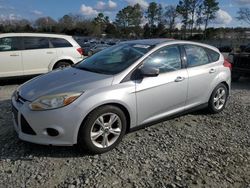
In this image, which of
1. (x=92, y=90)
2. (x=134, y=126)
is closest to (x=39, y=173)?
(x=92, y=90)

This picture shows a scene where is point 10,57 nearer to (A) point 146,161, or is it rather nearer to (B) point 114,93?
(B) point 114,93

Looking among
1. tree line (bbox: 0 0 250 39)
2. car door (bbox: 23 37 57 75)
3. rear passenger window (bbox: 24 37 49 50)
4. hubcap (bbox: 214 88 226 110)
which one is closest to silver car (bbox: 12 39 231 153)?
hubcap (bbox: 214 88 226 110)

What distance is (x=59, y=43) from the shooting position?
8.73m

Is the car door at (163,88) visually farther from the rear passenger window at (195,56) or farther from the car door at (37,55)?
the car door at (37,55)

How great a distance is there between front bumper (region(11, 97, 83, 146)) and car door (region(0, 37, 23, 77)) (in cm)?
482

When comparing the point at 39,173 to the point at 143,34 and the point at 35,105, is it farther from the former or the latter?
the point at 143,34

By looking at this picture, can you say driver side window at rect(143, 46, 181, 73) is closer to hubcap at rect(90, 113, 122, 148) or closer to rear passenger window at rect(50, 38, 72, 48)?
hubcap at rect(90, 113, 122, 148)

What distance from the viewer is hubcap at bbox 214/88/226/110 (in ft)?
18.0

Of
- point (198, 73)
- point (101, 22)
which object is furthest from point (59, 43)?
point (101, 22)

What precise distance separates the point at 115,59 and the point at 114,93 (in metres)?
0.99

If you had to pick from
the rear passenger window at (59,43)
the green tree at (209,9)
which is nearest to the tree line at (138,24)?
the green tree at (209,9)

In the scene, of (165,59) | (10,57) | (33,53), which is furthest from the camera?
(33,53)

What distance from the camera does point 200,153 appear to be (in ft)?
12.9

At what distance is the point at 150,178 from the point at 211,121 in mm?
2358
